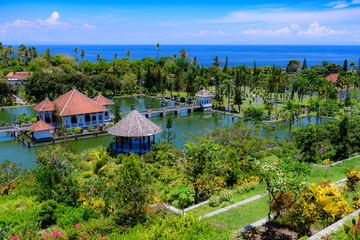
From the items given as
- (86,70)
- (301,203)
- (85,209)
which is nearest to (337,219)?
(301,203)

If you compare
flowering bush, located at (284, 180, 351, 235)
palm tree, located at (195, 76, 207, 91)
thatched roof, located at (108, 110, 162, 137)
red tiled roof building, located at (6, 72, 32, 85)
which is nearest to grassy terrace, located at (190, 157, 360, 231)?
flowering bush, located at (284, 180, 351, 235)

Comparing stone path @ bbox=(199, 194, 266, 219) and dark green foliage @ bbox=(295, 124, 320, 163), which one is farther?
dark green foliage @ bbox=(295, 124, 320, 163)

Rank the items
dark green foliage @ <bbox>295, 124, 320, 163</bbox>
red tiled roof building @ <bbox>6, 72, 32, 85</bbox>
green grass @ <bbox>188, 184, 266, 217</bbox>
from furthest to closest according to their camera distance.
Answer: red tiled roof building @ <bbox>6, 72, 32, 85</bbox> < dark green foliage @ <bbox>295, 124, 320, 163</bbox> < green grass @ <bbox>188, 184, 266, 217</bbox>

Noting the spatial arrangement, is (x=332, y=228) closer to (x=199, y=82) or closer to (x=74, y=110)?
(x=74, y=110)

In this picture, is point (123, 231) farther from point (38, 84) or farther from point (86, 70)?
point (86, 70)

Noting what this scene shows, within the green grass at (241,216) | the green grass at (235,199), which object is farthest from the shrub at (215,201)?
the green grass at (241,216)

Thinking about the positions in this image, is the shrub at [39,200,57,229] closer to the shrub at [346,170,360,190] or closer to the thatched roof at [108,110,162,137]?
the thatched roof at [108,110,162,137]
